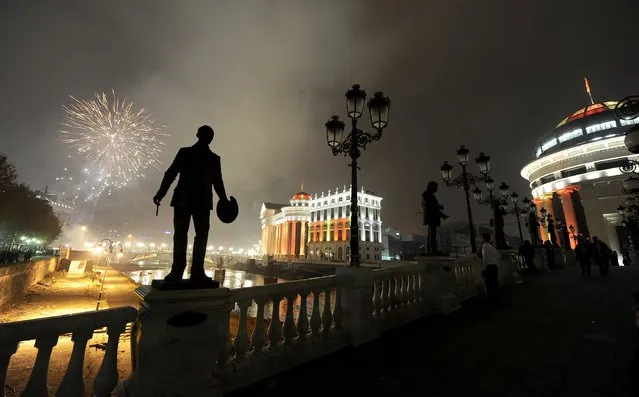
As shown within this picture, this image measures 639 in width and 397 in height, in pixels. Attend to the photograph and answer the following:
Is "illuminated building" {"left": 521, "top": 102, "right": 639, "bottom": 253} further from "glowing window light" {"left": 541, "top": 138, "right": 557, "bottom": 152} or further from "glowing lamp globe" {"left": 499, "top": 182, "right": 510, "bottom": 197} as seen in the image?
"glowing lamp globe" {"left": 499, "top": 182, "right": 510, "bottom": 197}

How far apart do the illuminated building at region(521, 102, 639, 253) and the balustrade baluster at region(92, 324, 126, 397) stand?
153ft

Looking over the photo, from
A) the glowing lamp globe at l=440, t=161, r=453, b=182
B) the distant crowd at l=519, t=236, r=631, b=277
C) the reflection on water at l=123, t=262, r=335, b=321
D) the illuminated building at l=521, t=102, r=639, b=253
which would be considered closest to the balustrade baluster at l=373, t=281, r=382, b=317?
the reflection on water at l=123, t=262, r=335, b=321

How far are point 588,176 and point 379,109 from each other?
151 ft

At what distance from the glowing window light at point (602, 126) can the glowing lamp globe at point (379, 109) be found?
5424cm

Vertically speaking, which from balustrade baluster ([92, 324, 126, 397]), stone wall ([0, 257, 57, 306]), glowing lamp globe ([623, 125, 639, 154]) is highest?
glowing lamp globe ([623, 125, 639, 154])

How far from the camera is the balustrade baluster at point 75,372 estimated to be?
2312 millimetres

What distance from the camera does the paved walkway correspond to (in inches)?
120

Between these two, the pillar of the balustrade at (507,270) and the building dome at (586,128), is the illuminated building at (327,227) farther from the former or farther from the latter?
the pillar of the balustrade at (507,270)

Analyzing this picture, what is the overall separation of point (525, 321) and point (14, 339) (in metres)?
7.71

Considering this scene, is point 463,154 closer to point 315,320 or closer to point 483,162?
point 483,162

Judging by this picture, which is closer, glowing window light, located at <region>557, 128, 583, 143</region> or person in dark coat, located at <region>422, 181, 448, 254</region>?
person in dark coat, located at <region>422, 181, 448, 254</region>

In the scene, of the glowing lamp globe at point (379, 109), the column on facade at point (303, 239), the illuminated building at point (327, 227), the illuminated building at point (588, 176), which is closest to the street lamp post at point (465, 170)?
the glowing lamp globe at point (379, 109)

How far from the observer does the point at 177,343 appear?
2.77 metres

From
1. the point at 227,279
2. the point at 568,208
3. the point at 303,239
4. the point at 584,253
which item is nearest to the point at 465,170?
the point at 584,253
